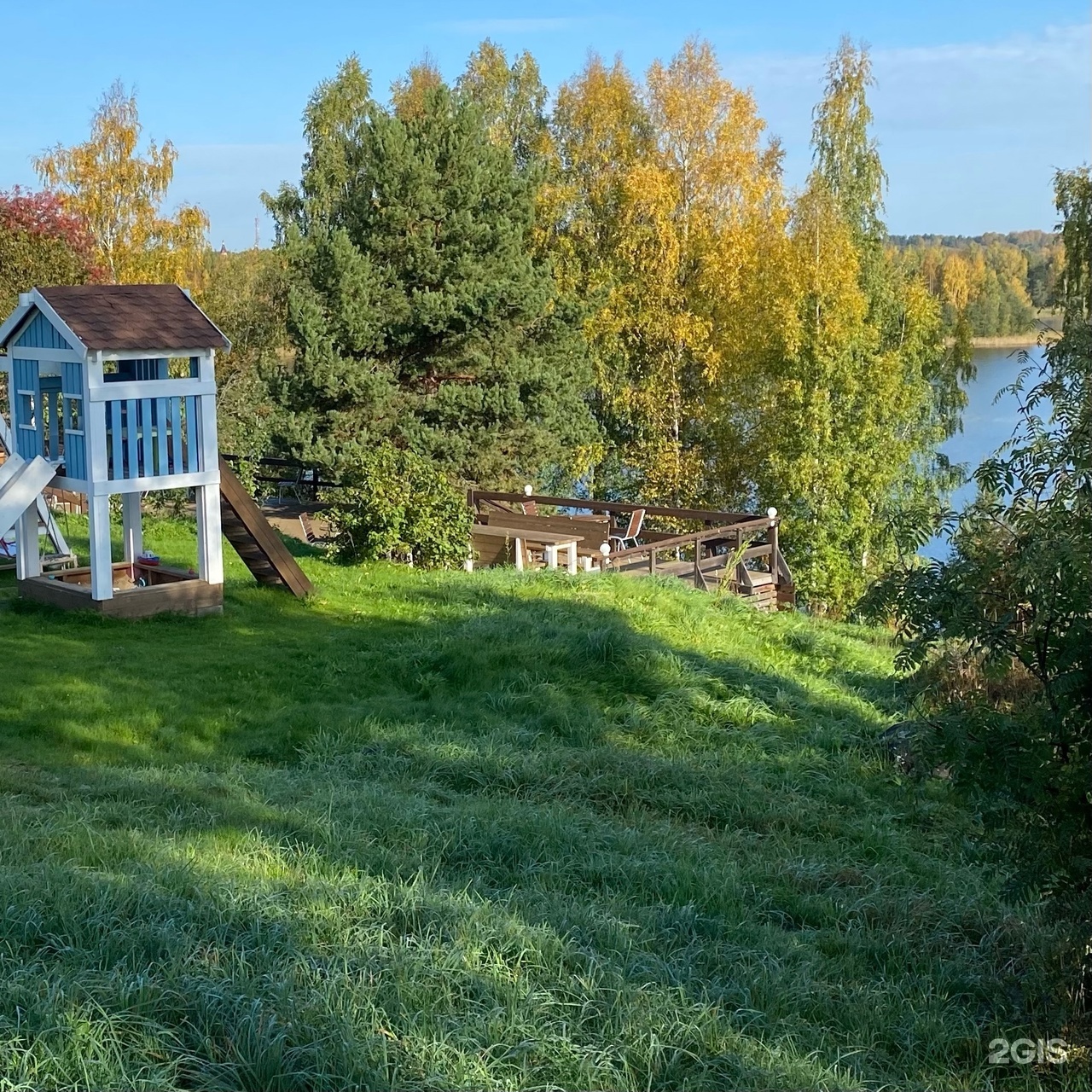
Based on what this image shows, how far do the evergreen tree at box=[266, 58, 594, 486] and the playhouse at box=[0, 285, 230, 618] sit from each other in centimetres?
1024

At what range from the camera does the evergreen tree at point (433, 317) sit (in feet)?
74.2

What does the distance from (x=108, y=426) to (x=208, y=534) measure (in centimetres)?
133

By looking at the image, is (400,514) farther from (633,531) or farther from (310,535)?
(633,531)

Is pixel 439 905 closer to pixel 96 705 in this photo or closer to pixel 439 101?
pixel 96 705

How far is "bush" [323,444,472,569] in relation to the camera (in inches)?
574

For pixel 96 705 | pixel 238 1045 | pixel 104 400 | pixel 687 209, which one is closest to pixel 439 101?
pixel 687 209

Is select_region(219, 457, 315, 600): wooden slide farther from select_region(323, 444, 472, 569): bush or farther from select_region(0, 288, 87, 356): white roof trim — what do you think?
select_region(323, 444, 472, 569): bush

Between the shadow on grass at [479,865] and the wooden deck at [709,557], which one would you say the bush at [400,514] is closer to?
the wooden deck at [709,557]

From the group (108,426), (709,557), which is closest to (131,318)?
(108,426)

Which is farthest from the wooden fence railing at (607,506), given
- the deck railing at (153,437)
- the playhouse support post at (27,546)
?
the playhouse support post at (27,546)

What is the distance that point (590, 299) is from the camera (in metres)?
24.9

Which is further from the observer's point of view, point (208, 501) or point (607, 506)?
point (607, 506)

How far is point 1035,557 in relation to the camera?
3926 millimetres

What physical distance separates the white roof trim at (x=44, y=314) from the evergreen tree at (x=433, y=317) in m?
10.2
